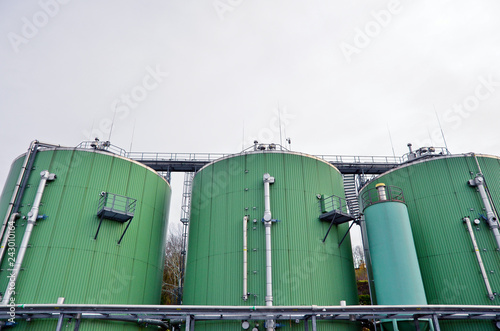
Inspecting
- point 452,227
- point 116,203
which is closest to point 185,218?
point 116,203

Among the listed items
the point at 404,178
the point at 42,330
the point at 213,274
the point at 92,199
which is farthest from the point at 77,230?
the point at 404,178

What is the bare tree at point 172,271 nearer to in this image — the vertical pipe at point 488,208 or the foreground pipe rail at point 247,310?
the foreground pipe rail at point 247,310

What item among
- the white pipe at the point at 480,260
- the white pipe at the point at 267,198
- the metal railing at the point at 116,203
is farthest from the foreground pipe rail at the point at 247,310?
the metal railing at the point at 116,203

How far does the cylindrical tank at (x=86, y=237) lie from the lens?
19922 millimetres

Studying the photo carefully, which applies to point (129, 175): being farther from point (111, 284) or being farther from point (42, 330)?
point (42, 330)

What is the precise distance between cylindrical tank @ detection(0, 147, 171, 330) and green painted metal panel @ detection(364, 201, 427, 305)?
15.3 meters

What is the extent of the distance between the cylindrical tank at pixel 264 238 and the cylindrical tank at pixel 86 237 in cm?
329

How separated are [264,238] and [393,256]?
7.84 m

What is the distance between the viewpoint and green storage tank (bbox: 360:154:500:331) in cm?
2061

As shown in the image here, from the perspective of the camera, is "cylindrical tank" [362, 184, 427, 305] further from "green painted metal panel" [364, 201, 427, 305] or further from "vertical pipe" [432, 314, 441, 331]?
"vertical pipe" [432, 314, 441, 331]

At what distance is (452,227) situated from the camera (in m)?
22.4

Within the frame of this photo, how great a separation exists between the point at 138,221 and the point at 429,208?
20180 mm

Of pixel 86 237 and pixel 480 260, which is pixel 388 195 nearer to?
pixel 480 260

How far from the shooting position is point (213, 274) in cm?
2159
